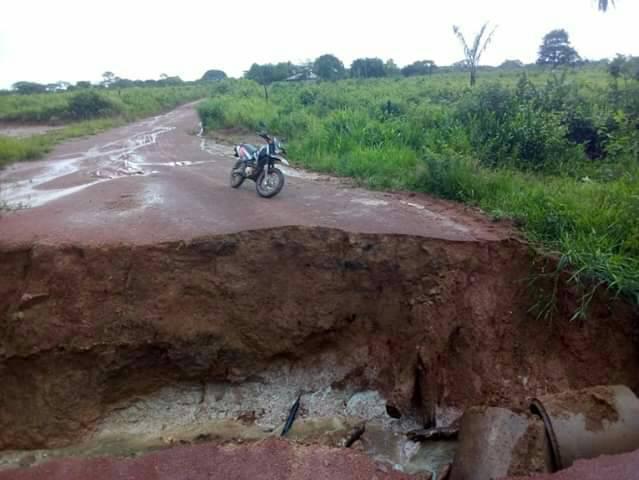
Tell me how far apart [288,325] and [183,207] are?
2263 millimetres

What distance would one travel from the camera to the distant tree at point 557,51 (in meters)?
35.7

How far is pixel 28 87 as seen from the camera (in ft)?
143

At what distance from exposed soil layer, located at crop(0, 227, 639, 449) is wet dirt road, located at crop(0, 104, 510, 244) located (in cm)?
29

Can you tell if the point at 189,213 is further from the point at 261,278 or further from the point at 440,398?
the point at 440,398

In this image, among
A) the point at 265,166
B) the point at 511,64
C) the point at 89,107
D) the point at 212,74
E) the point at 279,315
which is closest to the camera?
the point at 279,315

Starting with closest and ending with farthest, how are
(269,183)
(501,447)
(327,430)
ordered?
1. (501,447)
2. (327,430)
3. (269,183)

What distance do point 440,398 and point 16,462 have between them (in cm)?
376

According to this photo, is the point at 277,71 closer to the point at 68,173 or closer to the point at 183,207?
the point at 68,173

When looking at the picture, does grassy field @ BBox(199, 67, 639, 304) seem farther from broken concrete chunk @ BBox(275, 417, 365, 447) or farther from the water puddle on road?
the water puddle on road

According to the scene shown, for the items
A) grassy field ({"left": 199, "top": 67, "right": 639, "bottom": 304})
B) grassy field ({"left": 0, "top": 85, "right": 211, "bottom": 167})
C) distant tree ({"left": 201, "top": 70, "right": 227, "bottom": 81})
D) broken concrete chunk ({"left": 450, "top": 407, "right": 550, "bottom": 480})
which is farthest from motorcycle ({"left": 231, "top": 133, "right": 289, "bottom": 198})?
distant tree ({"left": 201, "top": 70, "right": 227, "bottom": 81})

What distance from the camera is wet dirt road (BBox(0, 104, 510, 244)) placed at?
→ 5480 mm

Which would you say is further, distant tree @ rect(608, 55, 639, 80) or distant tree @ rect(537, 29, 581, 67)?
distant tree @ rect(537, 29, 581, 67)

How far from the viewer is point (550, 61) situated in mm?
36344

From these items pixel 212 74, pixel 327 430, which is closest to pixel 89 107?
pixel 327 430
